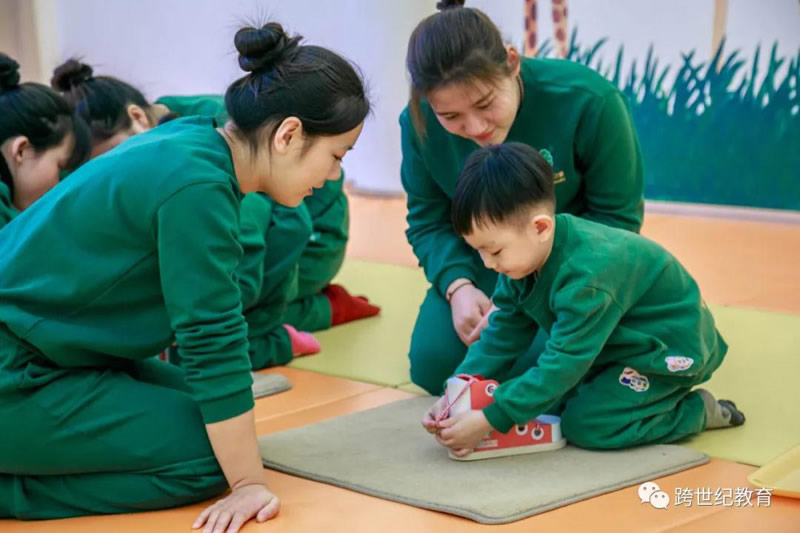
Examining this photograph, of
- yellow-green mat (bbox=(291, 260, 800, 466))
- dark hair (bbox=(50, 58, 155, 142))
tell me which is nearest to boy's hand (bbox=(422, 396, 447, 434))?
yellow-green mat (bbox=(291, 260, 800, 466))

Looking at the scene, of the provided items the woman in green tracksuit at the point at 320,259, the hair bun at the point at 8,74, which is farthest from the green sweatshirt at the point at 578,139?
the hair bun at the point at 8,74

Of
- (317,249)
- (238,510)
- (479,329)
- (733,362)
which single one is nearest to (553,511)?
(238,510)

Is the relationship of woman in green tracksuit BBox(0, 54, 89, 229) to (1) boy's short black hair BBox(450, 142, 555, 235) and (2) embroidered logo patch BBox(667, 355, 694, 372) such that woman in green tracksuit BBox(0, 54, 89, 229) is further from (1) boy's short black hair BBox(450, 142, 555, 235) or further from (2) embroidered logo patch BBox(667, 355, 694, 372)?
(2) embroidered logo patch BBox(667, 355, 694, 372)

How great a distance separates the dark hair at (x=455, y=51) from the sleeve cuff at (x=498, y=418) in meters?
0.60

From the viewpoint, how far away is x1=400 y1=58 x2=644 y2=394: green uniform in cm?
222

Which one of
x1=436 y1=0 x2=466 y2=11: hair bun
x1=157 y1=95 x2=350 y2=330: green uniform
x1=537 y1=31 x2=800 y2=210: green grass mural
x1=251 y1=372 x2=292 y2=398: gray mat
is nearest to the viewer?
x1=436 y1=0 x2=466 y2=11: hair bun

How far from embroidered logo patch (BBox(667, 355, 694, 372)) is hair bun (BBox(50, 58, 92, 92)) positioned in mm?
1659

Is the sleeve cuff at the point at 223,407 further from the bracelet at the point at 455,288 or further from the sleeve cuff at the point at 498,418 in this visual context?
the bracelet at the point at 455,288

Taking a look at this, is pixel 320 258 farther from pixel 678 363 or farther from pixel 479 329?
pixel 678 363

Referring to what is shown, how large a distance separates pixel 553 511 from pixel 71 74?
5.76 feet

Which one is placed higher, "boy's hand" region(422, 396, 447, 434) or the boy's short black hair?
the boy's short black hair

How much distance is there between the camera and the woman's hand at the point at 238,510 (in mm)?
1602

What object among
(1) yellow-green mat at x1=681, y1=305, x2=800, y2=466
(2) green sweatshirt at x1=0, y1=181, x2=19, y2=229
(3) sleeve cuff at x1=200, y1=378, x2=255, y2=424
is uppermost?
(2) green sweatshirt at x1=0, y1=181, x2=19, y2=229

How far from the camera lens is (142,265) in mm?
1638
